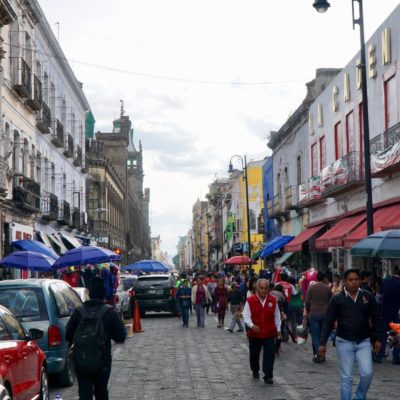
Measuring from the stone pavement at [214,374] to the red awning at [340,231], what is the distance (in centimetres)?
845

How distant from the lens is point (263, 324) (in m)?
12.6

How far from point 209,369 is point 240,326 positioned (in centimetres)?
922

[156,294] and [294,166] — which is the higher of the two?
[294,166]

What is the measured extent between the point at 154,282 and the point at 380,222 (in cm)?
1007

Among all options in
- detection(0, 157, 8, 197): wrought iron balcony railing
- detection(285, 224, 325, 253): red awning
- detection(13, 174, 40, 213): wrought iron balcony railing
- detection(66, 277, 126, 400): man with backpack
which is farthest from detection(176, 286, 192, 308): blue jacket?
detection(66, 277, 126, 400): man with backpack

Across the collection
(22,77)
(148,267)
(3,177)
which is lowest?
(148,267)

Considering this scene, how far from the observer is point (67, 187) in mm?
43969

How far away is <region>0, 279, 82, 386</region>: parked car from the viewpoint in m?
11.6

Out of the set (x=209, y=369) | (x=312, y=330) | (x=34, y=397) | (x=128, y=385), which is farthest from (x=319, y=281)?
(x=34, y=397)

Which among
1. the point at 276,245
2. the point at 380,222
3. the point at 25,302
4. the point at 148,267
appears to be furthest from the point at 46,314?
the point at 148,267

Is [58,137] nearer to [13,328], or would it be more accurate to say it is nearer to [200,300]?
[200,300]

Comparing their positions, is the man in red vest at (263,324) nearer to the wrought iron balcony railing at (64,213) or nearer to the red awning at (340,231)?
the red awning at (340,231)

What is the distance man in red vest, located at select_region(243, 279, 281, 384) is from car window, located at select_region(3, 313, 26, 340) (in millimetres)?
4169

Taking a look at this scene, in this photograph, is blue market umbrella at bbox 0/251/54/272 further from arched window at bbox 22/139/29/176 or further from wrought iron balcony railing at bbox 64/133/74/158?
wrought iron balcony railing at bbox 64/133/74/158
